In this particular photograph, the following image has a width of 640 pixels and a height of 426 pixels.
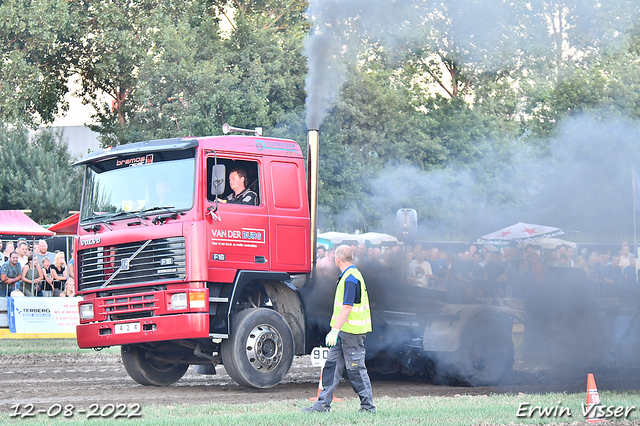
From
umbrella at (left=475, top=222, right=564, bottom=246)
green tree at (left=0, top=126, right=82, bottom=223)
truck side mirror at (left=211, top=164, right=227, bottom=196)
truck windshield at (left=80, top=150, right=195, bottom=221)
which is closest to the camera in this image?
truck side mirror at (left=211, top=164, right=227, bottom=196)

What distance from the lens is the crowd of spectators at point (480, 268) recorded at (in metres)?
11.8

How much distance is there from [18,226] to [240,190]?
35.2 ft

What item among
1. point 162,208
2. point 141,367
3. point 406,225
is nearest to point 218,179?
point 162,208

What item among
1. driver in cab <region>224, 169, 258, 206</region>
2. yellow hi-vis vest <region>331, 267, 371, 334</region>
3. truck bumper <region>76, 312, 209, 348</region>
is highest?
driver in cab <region>224, 169, 258, 206</region>

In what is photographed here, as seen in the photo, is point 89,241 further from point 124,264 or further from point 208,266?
point 208,266

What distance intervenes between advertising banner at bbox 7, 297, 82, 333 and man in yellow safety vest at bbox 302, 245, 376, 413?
1045 cm

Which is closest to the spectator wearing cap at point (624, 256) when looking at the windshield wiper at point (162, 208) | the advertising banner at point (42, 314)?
the windshield wiper at point (162, 208)

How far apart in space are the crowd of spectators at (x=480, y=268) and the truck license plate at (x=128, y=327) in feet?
8.35

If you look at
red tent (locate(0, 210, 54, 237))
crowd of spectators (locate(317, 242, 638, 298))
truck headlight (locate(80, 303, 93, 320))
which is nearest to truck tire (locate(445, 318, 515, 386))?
crowd of spectators (locate(317, 242, 638, 298))

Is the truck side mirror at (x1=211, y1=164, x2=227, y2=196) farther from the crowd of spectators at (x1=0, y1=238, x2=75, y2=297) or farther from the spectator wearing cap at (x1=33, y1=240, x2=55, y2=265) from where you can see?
the spectator wearing cap at (x1=33, y1=240, x2=55, y2=265)

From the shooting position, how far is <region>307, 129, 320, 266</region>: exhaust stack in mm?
11117

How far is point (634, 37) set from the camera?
2133cm

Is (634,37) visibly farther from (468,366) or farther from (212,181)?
(212,181)

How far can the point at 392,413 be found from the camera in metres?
8.19
